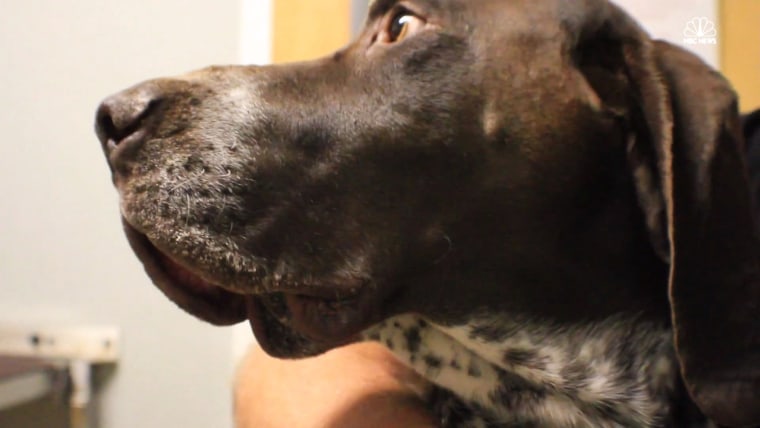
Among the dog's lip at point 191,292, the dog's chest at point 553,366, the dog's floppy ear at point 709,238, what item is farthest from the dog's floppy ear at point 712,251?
the dog's lip at point 191,292

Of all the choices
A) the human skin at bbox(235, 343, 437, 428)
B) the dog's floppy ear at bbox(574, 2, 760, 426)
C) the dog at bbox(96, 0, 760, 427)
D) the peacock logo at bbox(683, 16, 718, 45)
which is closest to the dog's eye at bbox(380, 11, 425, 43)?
the dog at bbox(96, 0, 760, 427)

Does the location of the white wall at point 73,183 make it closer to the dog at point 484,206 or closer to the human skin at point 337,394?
the human skin at point 337,394

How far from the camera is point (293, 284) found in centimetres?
96

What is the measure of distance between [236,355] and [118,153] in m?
1.72

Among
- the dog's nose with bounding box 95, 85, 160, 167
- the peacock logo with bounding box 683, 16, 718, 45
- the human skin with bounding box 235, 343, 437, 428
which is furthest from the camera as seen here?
the peacock logo with bounding box 683, 16, 718, 45

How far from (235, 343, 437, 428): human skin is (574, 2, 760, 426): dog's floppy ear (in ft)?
1.34

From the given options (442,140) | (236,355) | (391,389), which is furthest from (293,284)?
(236,355)

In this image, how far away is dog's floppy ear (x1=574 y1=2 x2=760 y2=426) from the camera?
950mm

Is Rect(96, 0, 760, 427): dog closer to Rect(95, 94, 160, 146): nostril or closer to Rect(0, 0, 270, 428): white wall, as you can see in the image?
Rect(95, 94, 160, 146): nostril

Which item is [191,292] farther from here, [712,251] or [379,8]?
[712,251]

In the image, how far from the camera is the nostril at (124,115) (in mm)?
949

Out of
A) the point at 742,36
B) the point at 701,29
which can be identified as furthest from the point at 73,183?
the point at 742,36

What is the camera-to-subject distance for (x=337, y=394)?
125 cm

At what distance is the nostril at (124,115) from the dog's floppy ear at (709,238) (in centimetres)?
61
